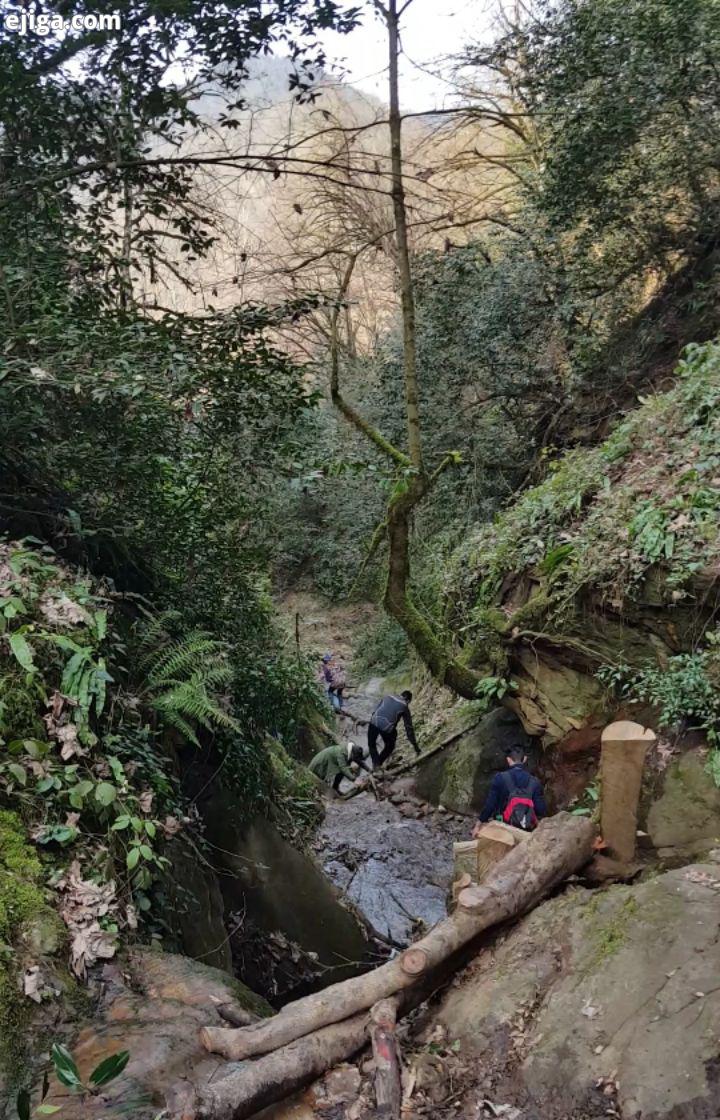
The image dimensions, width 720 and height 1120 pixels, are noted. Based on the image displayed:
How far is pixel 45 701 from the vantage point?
4023 mm

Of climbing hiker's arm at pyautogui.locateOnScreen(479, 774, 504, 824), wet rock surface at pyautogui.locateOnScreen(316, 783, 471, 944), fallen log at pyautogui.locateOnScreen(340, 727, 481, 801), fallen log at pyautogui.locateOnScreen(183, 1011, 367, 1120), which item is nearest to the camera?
fallen log at pyautogui.locateOnScreen(183, 1011, 367, 1120)

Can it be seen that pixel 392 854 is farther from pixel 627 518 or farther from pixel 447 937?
pixel 447 937

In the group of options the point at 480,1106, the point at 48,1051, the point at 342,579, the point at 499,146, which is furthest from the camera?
the point at 342,579

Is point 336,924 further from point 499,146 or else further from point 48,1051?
point 499,146

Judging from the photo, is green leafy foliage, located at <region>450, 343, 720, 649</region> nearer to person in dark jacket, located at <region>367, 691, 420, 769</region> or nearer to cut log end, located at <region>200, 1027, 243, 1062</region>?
A: person in dark jacket, located at <region>367, 691, 420, 769</region>

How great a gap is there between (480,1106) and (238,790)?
3571 millimetres

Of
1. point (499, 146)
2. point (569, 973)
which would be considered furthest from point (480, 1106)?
point (499, 146)

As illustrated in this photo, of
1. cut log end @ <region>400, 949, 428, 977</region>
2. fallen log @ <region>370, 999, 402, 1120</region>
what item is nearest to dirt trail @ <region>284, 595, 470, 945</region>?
cut log end @ <region>400, 949, 428, 977</region>

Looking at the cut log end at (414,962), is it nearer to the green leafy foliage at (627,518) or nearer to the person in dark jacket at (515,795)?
the person in dark jacket at (515,795)

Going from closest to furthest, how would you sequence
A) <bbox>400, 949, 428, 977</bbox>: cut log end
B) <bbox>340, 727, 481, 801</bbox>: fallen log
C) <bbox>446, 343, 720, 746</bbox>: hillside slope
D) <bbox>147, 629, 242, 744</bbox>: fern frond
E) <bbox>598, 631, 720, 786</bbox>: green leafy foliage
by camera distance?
<bbox>400, 949, 428, 977</bbox>: cut log end
<bbox>147, 629, 242, 744</bbox>: fern frond
<bbox>598, 631, 720, 786</bbox>: green leafy foliage
<bbox>446, 343, 720, 746</bbox>: hillside slope
<bbox>340, 727, 481, 801</bbox>: fallen log

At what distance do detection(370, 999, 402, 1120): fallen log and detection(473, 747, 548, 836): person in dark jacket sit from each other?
8.91 feet

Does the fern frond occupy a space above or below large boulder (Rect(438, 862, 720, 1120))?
above

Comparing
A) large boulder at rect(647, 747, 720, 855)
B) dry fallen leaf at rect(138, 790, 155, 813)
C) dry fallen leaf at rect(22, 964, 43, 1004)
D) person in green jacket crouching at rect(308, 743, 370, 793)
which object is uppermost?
dry fallen leaf at rect(138, 790, 155, 813)

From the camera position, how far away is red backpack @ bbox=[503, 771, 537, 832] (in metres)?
5.69
